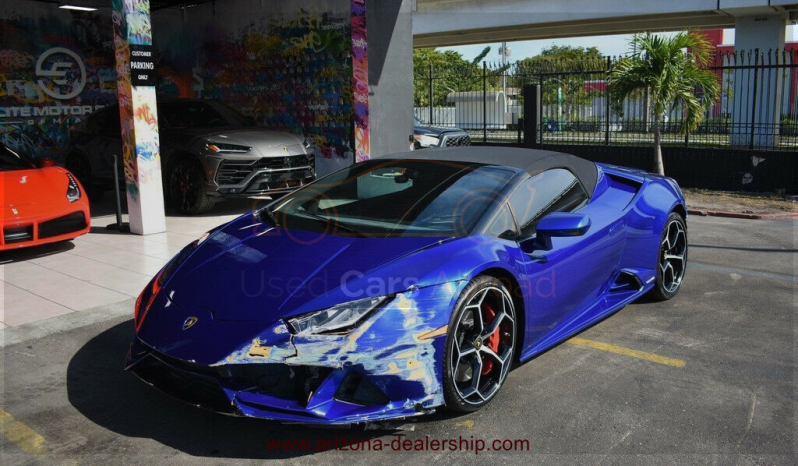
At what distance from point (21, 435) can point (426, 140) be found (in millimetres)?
14278

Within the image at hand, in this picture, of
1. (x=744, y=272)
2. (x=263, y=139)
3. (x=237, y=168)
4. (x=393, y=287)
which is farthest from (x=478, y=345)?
(x=263, y=139)

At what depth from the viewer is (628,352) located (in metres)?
4.80

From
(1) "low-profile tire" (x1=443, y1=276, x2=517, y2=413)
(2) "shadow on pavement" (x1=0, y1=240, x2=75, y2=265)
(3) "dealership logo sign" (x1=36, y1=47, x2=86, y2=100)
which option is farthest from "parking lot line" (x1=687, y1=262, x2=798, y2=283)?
(3) "dealership logo sign" (x1=36, y1=47, x2=86, y2=100)

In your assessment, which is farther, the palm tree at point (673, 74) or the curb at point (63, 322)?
the palm tree at point (673, 74)

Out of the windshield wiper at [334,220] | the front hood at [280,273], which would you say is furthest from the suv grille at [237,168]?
the front hood at [280,273]

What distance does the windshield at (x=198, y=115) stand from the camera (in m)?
11.0

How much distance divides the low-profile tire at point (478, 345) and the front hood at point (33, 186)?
5486 mm

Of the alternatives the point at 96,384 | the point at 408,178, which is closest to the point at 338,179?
the point at 408,178

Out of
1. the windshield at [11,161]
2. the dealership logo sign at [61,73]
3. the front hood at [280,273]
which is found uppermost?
the dealership logo sign at [61,73]

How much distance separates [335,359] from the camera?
10.7ft

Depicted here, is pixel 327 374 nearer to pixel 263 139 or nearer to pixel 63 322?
pixel 63 322

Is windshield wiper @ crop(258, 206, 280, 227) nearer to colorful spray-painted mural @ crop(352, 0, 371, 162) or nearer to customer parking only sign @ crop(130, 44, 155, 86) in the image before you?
customer parking only sign @ crop(130, 44, 155, 86)

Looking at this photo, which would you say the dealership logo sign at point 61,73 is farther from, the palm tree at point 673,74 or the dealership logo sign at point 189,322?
the dealership logo sign at point 189,322

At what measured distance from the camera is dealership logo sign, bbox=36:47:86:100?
47.6ft
